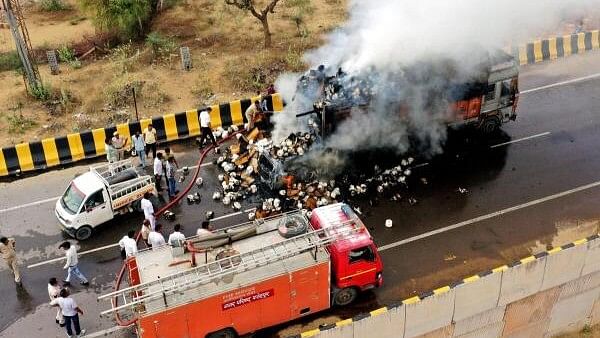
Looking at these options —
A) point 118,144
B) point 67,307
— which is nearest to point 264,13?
point 118,144

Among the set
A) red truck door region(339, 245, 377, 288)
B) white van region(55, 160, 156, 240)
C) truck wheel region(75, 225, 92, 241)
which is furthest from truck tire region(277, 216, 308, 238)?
truck wheel region(75, 225, 92, 241)

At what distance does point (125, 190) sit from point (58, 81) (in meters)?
8.84

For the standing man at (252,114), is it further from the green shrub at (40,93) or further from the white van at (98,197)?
the green shrub at (40,93)

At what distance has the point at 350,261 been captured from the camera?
12.5 metres

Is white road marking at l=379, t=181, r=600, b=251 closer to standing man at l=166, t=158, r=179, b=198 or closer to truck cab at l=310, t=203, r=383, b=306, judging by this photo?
truck cab at l=310, t=203, r=383, b=306

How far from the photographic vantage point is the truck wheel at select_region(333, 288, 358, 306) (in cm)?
1292

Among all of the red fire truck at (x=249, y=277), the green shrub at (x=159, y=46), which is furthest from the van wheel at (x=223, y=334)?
the green shrub at (x=159, y=46)

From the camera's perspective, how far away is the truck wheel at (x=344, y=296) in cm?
1292

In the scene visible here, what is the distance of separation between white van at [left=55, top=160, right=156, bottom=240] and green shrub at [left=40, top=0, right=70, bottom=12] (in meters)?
16.9

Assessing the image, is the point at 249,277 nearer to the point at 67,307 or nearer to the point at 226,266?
the point at 226,266

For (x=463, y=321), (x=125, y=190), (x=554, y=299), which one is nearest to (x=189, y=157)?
(x=125, y=190)

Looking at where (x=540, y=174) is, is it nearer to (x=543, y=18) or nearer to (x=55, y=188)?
(x=543, y=18)

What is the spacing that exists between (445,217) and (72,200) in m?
10.1

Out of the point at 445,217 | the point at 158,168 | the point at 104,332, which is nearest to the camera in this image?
the point at 104,332
